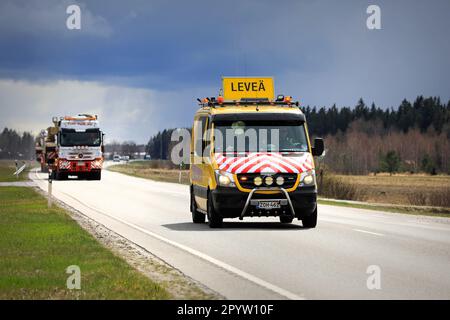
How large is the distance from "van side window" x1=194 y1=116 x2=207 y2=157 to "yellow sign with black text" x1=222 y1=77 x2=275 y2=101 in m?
1.00

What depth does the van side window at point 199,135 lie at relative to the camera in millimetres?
19672

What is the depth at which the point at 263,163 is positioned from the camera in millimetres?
18125

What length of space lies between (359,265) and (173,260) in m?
2.92

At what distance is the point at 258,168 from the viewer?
18.1 meters

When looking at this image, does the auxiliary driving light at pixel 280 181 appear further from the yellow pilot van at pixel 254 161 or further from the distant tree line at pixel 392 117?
the distant tree line at pixel 392 117

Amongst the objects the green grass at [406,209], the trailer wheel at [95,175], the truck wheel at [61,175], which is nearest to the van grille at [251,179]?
the green grass at [406,209]

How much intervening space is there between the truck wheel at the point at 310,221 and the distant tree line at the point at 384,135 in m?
112

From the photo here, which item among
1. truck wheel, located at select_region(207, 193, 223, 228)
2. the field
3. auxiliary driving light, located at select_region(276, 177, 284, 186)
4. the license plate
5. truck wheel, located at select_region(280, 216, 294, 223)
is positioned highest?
auxiliary driving light, located at select_region(276, 177, 284, 186)

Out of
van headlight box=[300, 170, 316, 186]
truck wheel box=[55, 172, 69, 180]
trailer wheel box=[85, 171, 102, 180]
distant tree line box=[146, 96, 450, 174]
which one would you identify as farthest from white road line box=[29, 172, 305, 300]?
distant tree line box=[146, 96, 450, 174]

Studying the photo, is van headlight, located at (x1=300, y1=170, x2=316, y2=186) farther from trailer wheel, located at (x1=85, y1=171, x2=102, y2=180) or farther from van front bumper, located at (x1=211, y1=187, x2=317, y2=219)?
trailer wheel, located at (x1=85, y1=171, x2=102, y2=180)

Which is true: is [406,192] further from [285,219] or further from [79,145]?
[285,219]

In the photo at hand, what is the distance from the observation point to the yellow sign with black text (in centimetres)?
2092

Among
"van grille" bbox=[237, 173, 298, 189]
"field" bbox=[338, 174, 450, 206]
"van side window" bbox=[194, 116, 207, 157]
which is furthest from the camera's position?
"field" bbox=[338, 174, 450, 206]
